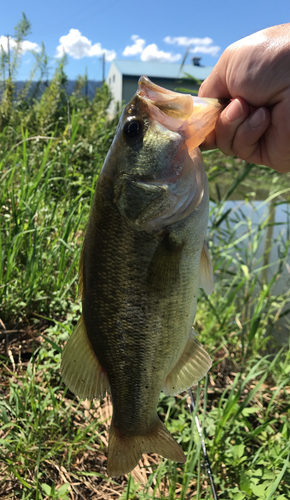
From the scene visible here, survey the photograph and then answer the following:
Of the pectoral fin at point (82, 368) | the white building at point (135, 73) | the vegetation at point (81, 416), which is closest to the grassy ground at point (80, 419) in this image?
the vegetation at point (81, 416)

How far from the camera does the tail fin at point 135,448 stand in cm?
154

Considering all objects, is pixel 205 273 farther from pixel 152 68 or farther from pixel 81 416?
pixel 152 68

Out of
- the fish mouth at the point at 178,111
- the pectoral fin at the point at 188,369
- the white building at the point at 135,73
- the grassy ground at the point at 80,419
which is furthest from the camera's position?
the white building at the point at 135,73

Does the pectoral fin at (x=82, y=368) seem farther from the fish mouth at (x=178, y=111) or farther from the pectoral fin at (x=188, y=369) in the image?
the fish mouth at (x=178, y=111)

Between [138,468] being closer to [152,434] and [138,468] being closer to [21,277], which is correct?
[152,434]

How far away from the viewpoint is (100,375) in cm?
155

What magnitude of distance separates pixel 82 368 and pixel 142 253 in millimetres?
596

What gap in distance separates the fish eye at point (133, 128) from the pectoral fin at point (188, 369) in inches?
37.0

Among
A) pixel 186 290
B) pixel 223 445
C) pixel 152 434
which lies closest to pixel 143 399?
pixel 152 434

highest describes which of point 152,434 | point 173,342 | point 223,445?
point 173,342

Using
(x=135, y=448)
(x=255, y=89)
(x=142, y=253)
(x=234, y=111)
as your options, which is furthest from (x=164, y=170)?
(x=135, y=448)

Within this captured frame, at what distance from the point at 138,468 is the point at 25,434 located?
2.62 feet

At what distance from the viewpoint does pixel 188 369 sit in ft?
5.43

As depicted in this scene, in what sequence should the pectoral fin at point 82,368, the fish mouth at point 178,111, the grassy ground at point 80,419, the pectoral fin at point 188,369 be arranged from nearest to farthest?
the fish mouth at point 178,111, the pectoral fin at point 82,368, the pectoral fin at point 188,369, the grassy ground at point 80,419
